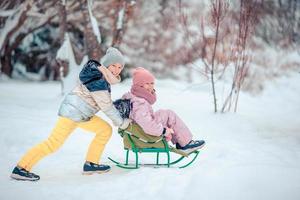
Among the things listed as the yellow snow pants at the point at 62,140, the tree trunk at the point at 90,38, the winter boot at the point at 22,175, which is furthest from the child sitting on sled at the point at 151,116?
the tree trunk at the point at 90,38

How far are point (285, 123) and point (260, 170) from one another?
4784 mm

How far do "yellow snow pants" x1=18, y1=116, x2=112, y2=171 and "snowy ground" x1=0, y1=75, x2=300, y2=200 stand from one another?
0.22 metres

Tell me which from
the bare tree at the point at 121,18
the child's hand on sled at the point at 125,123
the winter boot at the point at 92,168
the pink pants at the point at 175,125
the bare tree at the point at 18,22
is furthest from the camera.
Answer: the bare tree at the point at 18,22

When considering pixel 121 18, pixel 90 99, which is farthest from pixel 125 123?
pixel 121 18

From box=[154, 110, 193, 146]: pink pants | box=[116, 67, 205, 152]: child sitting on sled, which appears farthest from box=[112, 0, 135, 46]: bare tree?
box=[154, 110, 193, 146]: pink pants

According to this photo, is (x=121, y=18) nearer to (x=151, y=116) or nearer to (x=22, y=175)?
(x=151, y=116)

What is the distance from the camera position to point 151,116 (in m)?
4.83

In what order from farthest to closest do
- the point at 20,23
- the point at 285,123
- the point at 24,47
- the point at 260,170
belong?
the point at 24,47 → the point at 20,23 → the point at 285,123 → the point at 260,170

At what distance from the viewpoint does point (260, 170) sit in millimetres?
4234

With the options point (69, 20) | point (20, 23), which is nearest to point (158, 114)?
point (20, 23)

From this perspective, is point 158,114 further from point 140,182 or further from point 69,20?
point 69,20

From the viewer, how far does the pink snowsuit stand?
4.70 meters

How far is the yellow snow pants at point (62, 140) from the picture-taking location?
4.50 metres

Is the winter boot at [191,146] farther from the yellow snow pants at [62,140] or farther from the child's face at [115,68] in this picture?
the child's face at [115,68]
